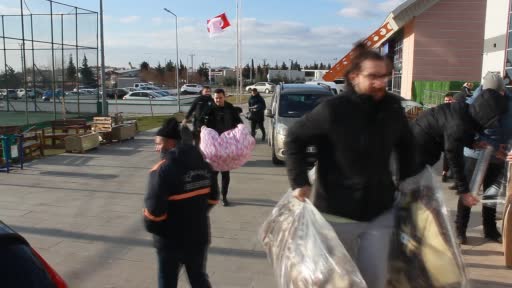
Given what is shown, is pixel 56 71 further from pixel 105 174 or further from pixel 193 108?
pixel 193 108

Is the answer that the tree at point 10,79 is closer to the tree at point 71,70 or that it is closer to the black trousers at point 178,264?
the tree at point 71,70

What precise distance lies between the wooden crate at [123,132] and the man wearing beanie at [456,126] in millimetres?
11149

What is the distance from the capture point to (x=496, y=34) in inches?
607

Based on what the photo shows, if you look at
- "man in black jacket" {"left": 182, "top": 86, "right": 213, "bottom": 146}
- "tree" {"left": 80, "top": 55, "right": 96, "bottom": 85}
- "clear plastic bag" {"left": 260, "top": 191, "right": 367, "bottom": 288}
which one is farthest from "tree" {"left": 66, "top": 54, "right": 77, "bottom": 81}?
"clear plastic bag" {"left": 260, "top": 191, "right": 367, "bottom": 288}

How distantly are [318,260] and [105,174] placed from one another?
786cm

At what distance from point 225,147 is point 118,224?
1909 millimetres

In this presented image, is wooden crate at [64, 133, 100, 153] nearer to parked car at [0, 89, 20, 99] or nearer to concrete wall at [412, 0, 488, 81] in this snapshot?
parked car at [0, 89, 20, 99]

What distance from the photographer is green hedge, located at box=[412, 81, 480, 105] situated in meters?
20.2

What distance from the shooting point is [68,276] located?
4.76m

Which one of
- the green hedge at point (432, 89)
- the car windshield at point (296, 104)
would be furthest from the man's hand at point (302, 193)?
the green hedge at point (432, 89)

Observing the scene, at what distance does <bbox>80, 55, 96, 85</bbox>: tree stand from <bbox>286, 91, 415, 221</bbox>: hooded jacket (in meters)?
20.5

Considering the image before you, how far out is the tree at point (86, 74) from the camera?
22.0 meters

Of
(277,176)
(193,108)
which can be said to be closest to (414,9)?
(277,176)

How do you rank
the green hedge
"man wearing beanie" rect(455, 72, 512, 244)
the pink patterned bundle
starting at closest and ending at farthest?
"man wearing beanie" rect(455, 72, 512, 244) → the pink patterned bundle → the green hedge
